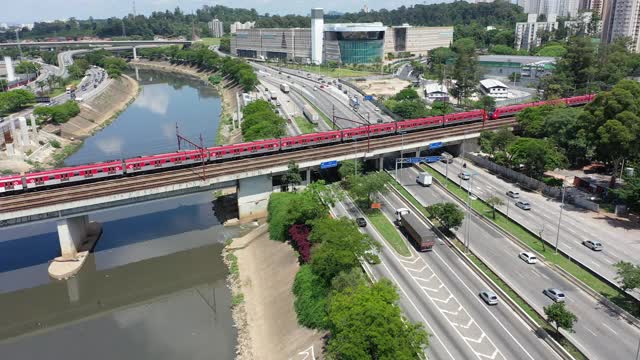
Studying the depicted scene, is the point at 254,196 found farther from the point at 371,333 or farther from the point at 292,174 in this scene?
the point at 371,333

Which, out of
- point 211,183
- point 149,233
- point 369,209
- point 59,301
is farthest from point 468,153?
point 59,301

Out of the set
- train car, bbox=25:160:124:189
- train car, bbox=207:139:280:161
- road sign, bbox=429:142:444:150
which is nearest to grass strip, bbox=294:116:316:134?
road sign, bbox=429:142:444:150

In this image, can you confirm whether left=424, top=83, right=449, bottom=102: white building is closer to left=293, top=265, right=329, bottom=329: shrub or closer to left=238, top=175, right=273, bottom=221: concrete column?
left=238, top=175, right=273, bottom=221: concrete column

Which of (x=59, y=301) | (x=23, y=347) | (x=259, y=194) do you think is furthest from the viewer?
(x=259, y=194)

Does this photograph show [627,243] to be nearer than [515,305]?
No

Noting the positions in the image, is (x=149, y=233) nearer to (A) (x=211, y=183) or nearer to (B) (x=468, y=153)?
(A) (x=211, y=183)

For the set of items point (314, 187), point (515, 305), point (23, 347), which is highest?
point (314, 187)

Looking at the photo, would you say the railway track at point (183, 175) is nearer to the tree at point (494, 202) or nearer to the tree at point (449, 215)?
the tree at point (494, 202)
